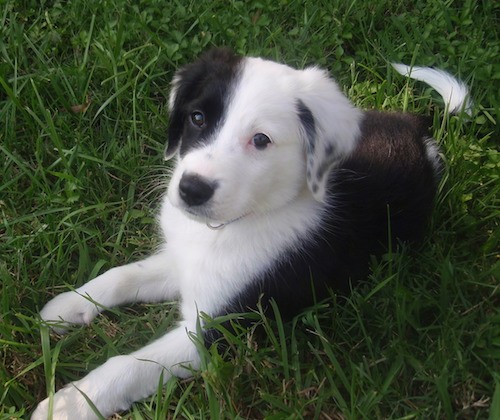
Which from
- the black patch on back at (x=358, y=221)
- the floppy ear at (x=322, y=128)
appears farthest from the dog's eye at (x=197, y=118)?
the black patch on back at (x=358, y=221)

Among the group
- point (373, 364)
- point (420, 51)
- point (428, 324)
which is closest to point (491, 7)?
Result: point (420, 51)

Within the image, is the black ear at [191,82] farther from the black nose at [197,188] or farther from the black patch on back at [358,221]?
the black patch on back at [358,221]

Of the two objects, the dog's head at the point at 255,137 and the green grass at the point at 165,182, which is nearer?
the dog's head at the point at 255,137

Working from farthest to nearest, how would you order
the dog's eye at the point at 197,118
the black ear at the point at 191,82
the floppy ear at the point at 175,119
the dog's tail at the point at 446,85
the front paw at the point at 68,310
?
the dog's tail at the point at 446,85 < the front paw at the point at 68,310 < the floppy ear at the point at 175,119 < the black ear at the point at 191,82 < the dog's eye at the point at 197,118

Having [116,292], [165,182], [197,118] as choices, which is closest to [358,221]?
[197,118]

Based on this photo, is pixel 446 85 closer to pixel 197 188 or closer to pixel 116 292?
pixel 197 188

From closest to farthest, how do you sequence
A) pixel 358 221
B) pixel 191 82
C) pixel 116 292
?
pixel 191 82, pixel 358 221, pixel 116 292

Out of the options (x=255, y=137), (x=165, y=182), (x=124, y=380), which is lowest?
(x=124, y=380)
